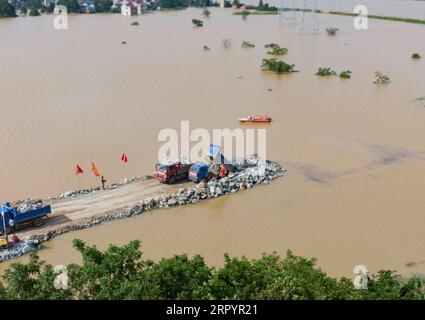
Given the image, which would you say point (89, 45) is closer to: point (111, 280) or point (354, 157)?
point (354, 157)

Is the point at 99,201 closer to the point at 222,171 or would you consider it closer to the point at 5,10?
the point at 222,171

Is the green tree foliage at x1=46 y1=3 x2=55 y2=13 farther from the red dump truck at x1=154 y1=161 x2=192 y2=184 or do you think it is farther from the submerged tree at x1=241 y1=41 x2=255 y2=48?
the red dump truck at x1=154 y1=161 x2=192 y2=184

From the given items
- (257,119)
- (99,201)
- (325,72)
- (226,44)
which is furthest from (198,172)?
(226,44)

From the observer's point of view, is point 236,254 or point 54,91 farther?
point 54,91

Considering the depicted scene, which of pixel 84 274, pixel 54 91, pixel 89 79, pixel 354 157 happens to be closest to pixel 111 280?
pixel 84 274

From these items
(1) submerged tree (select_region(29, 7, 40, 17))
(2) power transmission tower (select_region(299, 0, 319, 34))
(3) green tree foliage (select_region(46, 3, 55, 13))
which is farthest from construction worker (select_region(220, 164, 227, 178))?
(3) green tree foliage (select_region(46, 3, 55, 13))
